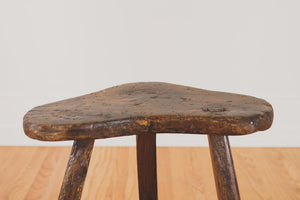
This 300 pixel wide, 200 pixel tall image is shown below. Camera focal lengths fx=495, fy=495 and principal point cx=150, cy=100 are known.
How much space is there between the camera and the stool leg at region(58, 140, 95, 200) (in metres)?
0.94

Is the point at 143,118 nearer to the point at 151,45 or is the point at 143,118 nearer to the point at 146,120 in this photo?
the point at 146,120

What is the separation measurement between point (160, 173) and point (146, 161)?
606 mm

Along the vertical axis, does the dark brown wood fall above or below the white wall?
below

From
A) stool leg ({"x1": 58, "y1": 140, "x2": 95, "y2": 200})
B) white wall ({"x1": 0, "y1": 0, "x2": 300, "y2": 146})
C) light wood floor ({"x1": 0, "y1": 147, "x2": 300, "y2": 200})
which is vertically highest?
white wall ({"x1": 0, "y1": 0, "x2": 300, "y2": 146})

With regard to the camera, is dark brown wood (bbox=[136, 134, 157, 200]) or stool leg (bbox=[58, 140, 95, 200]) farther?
dark brown wood (bbox=[136, 134, 157, 200])

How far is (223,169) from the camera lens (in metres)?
0.98

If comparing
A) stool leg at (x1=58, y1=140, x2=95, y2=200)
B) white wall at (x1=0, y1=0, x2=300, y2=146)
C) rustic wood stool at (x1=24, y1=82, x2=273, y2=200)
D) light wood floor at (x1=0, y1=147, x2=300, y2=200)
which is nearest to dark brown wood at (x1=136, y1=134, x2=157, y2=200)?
rustic wood stool at (x1=24, y1=82, x2=273, y2=200)

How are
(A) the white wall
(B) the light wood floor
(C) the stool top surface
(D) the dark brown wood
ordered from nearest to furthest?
(C) the stool top surface < (D) the dark brown wood < (B) the light wood floor < (A) the white wall

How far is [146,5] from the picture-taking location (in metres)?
1.83

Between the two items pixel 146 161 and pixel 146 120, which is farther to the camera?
pixel 146 161

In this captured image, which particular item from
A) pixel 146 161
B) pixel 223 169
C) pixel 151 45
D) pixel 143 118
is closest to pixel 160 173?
pixel 151 45

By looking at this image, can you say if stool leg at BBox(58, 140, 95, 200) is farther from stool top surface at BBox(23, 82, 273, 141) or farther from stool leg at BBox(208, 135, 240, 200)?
stool leg at BBox(208, 135, 240, 200)

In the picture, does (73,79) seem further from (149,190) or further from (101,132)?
(101,132)

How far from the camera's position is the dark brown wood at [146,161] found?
3.84ft
